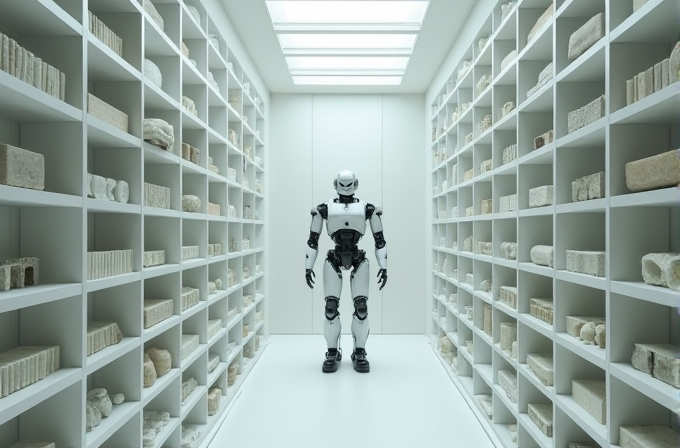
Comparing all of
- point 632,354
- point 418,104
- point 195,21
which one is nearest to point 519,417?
point 632,354

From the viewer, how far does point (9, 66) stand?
195cm

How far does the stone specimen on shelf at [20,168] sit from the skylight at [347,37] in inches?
158

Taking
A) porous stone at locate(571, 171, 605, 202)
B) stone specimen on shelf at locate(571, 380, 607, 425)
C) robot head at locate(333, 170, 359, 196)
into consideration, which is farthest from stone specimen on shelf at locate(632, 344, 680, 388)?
robot head at locate(333, 170, 359, 196)

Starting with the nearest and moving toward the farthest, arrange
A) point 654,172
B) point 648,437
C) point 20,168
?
point 20,168 → point 654,172 → point 648,437

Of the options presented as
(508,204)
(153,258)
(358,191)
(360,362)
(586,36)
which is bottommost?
(360,362)

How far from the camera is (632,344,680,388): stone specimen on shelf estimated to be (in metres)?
2.04

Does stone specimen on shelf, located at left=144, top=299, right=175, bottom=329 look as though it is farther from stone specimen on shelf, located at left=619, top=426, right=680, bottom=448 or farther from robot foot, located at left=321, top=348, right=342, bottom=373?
robot foot, located at left=321, top=348, right=342, bottom=373

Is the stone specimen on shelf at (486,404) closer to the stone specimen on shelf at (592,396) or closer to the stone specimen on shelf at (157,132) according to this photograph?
the stone specimen on shelf at (592,396)

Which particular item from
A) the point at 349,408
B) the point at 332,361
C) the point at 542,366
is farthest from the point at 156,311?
the point at 332,361

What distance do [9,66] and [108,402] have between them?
6.18ft

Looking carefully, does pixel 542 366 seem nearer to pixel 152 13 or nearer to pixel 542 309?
pixel 542 309

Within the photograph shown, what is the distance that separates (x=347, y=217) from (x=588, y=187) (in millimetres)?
3528

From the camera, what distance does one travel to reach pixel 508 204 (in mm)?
4234

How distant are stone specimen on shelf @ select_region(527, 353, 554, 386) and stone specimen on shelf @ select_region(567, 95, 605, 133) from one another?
1.60m
